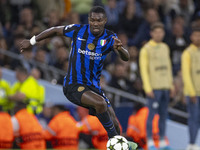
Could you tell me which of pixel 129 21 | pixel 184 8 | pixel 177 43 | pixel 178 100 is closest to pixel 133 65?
pixel 178 100

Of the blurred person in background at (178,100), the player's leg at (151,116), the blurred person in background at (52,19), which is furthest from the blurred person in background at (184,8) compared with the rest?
the player's leg at (151,116)

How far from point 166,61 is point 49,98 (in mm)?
3574

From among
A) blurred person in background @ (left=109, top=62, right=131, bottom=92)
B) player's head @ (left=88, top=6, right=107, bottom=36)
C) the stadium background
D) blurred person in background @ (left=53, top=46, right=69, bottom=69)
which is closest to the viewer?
player's head @ (left=88, top=6, right=107, bottom=36)

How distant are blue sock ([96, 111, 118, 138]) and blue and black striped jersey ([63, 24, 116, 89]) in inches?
19.3

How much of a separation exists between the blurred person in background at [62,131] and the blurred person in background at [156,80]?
58.0 inches

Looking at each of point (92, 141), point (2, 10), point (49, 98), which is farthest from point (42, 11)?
point (92, 141)

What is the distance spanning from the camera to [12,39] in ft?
41.4

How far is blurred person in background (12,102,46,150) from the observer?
30.9 feet

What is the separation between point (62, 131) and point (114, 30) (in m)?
4.43

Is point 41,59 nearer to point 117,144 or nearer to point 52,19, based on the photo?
point 52,19

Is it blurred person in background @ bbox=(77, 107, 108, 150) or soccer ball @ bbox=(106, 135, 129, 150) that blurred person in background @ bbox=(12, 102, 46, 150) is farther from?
soccer ball @ bbox=(106, 135, 129, 150)

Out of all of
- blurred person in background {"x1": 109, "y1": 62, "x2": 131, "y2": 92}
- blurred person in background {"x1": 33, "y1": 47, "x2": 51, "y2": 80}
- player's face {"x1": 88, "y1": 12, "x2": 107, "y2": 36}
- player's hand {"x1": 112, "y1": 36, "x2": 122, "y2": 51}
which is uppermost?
player's face {"x1": 88, "y1": 12, "x2": 107, "y2": 36}

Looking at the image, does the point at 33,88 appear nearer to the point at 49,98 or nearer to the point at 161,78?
the point at 49,98

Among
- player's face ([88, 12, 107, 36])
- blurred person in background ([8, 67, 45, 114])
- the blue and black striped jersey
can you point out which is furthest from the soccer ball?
blurred person in background ([8, 67, 45, 114])
